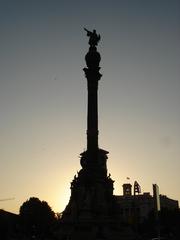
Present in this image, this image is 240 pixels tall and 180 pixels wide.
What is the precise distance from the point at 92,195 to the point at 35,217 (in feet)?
145

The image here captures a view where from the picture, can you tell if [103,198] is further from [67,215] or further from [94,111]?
[94,111]

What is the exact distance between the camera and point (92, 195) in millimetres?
61250

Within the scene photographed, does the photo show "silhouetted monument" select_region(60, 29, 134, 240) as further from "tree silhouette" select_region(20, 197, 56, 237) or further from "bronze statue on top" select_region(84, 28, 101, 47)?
"tree silhouette" select_region(20, 197, 56, 237)

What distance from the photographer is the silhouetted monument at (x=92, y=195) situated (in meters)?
58.3

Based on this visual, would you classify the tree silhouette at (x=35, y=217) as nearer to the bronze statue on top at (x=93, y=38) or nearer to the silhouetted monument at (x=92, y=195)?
the silhouetted monument at (x=92, y=195)

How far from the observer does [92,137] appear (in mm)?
65875

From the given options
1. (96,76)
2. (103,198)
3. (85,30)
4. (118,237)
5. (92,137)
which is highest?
(85,30)

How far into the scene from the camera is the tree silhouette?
99281 mm

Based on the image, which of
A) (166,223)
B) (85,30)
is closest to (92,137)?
(85,30)

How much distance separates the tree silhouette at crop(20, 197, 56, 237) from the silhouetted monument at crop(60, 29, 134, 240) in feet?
121

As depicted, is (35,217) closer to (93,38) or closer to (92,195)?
(92,195)

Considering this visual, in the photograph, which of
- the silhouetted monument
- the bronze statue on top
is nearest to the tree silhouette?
the silhouetted monument

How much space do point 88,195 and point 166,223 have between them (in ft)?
156

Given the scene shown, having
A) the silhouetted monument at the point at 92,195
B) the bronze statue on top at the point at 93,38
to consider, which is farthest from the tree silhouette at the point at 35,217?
the bronze statue on top at the point at 93,38
